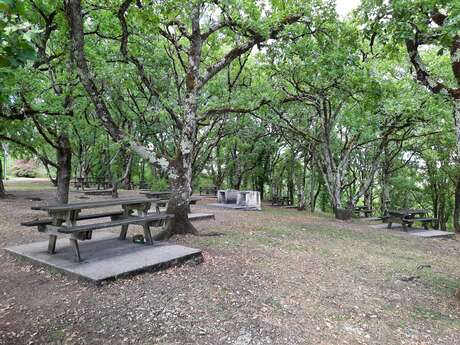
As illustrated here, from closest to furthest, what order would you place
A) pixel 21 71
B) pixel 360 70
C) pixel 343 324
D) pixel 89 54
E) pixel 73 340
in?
pixel 73 340 → pixel 343 324 → pixel 360 70 → pixel 21 71 → pixel 89 54

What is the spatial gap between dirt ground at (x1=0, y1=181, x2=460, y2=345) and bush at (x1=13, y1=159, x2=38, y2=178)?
37278 mm

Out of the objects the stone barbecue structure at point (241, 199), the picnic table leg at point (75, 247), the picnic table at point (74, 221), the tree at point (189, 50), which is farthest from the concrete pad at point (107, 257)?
the stone barbecue structure at point (241, 199)

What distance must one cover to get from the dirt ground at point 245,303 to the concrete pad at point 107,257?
13cm

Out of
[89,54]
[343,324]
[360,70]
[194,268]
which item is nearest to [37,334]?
[194,268]

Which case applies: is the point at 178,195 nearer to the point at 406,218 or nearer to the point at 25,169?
the point at 406,218

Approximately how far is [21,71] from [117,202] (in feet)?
16.3

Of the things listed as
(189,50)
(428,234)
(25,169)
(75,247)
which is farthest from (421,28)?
(25,169)

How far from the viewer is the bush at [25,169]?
3716 centimetres

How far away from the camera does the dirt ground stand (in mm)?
3041

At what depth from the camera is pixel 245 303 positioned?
12.2ft

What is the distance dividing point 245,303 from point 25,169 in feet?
141

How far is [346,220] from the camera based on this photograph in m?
12.4

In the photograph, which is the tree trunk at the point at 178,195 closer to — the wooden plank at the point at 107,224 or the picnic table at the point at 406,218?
the wooden plank at the point at 107,224

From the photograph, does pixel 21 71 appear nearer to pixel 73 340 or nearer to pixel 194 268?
pixel 194 268
